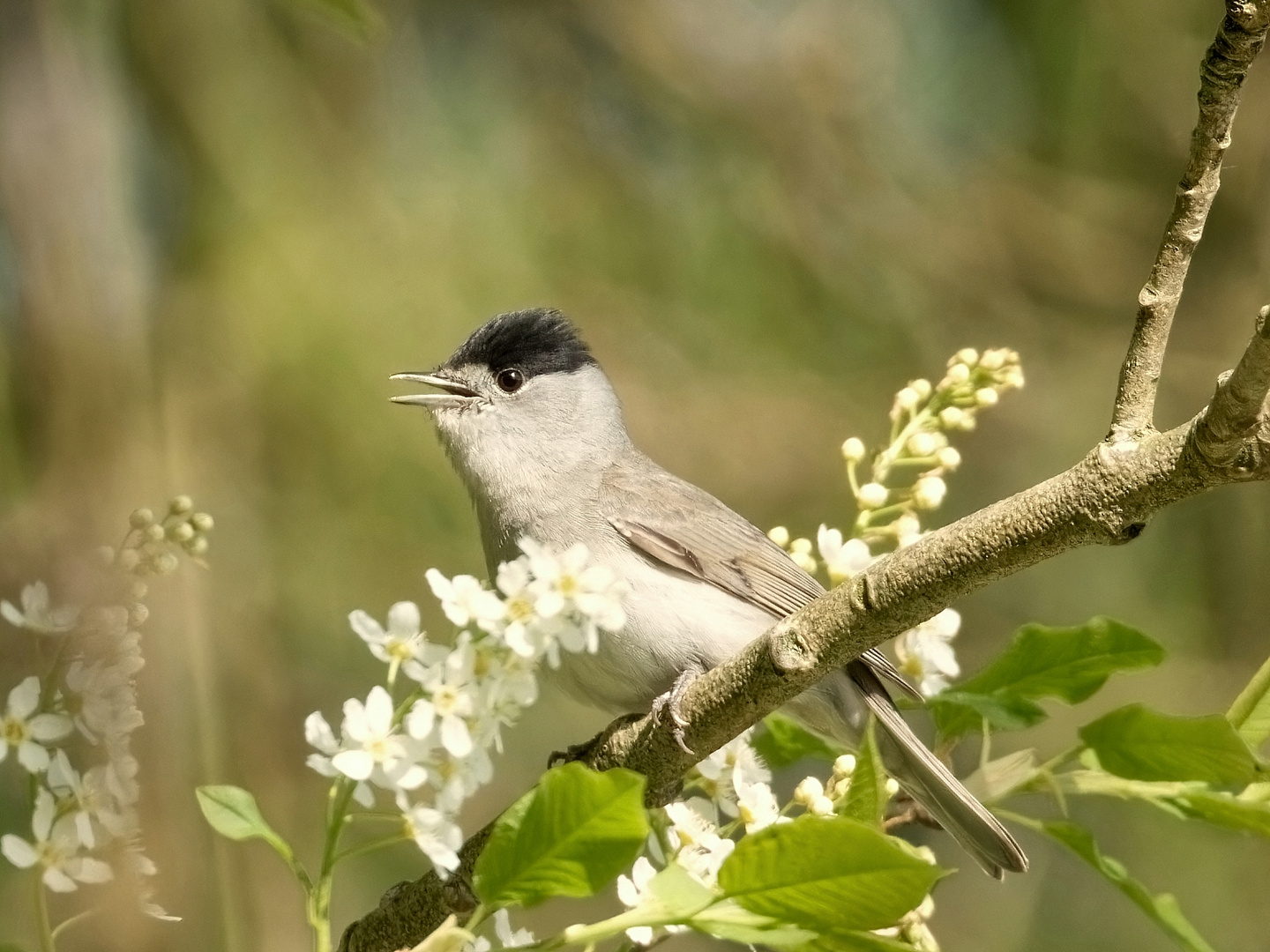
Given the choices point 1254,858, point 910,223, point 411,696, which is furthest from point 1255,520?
point 411,696

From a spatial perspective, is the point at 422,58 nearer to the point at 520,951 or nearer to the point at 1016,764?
the point at 1016,764

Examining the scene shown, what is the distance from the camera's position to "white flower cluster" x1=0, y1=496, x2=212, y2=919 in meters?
1.34

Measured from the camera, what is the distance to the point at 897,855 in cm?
124

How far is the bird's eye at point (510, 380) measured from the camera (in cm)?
359

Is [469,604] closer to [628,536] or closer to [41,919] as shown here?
[41,919]

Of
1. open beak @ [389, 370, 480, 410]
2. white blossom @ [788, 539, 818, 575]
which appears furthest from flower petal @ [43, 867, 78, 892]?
open beak @ [389, 370, 480, 410]

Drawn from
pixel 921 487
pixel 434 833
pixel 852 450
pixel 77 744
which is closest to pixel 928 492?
pixel 921 487

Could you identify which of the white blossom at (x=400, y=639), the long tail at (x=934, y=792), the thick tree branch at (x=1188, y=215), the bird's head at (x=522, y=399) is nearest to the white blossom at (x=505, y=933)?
the white blossom at (x=400, y=639)

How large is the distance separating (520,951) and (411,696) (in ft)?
1.05

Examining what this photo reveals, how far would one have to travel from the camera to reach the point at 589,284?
5273 millimetres

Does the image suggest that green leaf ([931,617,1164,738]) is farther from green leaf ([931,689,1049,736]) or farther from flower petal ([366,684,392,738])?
flower petal ([366,684,392,738])

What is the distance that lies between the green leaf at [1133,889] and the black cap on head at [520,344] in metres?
2.12

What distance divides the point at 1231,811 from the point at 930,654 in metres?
0.50

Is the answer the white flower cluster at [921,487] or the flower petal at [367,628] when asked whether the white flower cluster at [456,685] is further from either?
the white flower cluster at [921,487]
